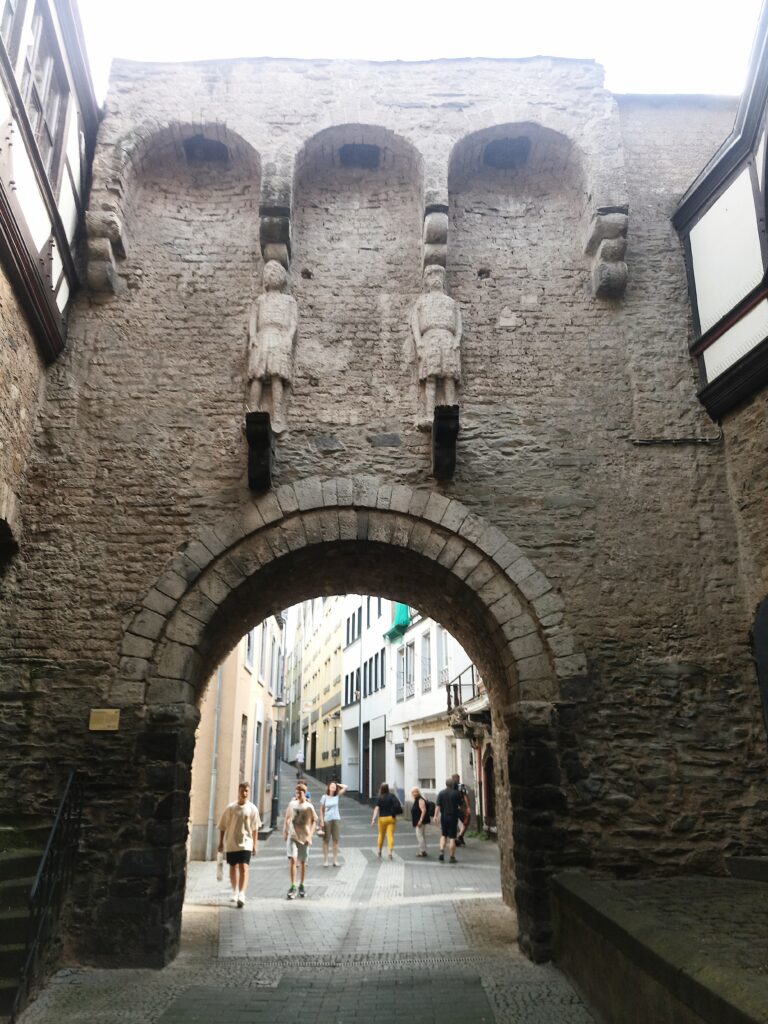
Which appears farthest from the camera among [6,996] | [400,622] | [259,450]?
[400,622]

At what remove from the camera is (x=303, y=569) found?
6.77 metres

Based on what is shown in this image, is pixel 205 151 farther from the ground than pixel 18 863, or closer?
farther from the ground

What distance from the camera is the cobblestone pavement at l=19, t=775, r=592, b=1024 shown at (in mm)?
4320

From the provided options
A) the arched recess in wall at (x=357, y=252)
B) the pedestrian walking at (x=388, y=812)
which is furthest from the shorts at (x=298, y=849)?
the arched recess in wall at (x=357, y=252)

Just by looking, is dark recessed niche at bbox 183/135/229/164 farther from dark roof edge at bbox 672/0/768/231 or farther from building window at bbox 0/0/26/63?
dark roof edge at bbox 672/0/768/231

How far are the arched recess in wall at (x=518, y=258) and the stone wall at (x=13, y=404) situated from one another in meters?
3.57

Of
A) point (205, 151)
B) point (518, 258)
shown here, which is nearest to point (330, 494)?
point (518, 258)

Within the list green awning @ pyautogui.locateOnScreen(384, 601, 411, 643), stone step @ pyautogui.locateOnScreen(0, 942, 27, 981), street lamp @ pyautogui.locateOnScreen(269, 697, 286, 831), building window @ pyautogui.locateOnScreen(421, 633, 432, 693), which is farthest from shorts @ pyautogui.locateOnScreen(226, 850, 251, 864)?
green awning @ pyautogui.locateOnScreen(384, 601, 411, 643)

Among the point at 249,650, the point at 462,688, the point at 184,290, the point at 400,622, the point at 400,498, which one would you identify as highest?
the point at 184,290

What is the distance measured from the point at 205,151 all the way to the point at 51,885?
653 cm

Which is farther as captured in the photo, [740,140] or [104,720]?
[740,140]

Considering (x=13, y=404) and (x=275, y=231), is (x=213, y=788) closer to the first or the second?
(x=13, y=404)

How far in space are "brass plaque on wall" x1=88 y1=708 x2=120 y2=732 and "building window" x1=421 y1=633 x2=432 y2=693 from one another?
42.3ft

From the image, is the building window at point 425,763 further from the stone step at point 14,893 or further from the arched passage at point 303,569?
the stone step at point 14,893
